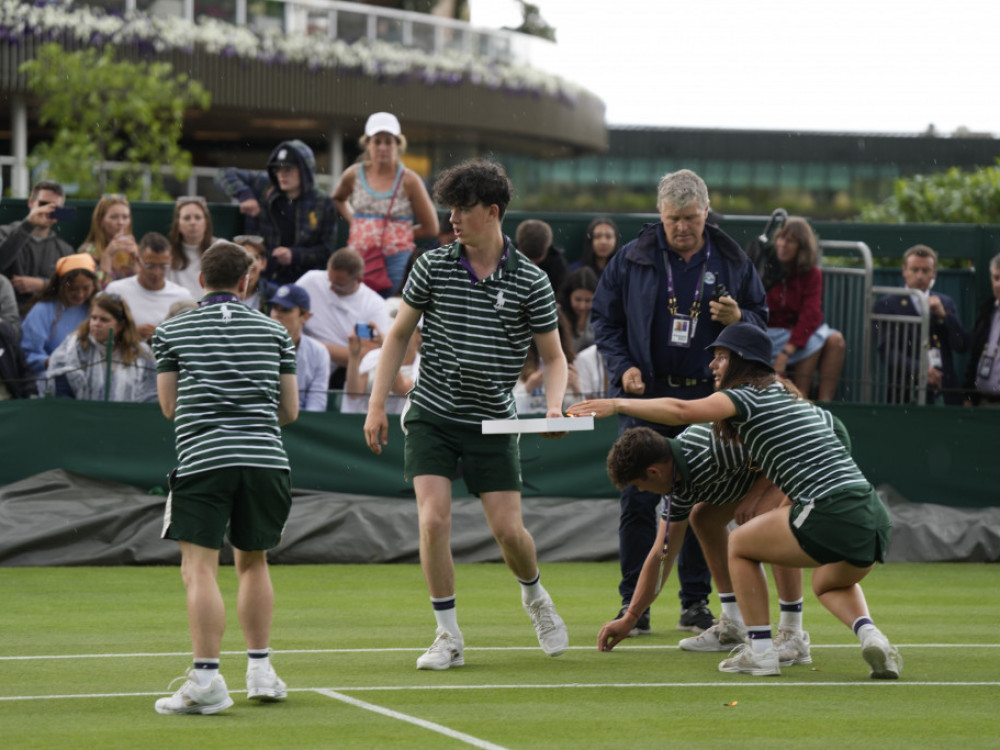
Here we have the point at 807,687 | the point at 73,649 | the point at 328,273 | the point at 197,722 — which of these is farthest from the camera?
the point at 328,273

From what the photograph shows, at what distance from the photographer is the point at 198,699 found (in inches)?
230

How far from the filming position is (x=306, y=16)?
1248 inches

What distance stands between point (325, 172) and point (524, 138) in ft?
16.0

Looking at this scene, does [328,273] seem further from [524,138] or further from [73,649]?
[524,138]

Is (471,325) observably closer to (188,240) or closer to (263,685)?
(263,685)

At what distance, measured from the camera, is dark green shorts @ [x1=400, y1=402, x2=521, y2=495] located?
7.04 meters

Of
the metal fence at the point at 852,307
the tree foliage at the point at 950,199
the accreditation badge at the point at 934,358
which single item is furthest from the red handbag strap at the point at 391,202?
the tree foliage at the point at 950,199

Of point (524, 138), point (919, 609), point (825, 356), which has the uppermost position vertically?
point (524, 138)

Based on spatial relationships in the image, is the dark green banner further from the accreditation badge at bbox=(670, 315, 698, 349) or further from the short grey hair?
the short grey hair

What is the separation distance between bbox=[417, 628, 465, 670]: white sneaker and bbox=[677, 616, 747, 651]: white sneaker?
1247 mm

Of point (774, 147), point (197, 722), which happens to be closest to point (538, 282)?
point (197, 722)

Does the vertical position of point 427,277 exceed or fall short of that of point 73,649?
it exceeds it

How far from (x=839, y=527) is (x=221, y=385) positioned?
2579 mm

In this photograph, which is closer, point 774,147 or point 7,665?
point 7,665
